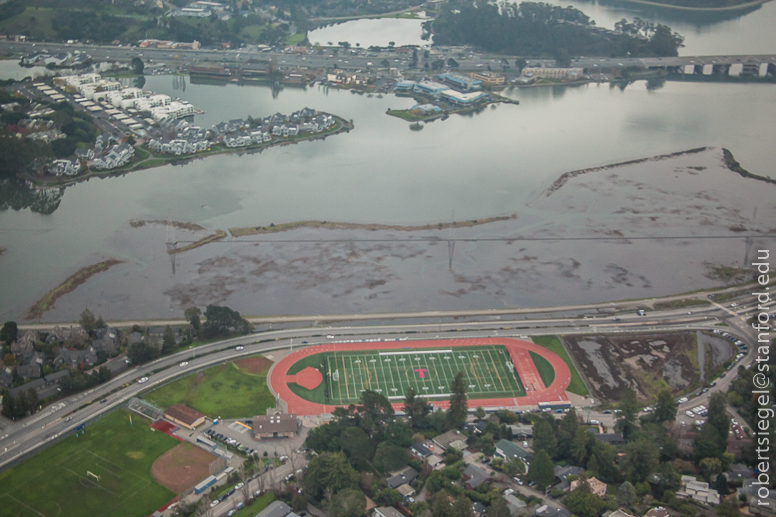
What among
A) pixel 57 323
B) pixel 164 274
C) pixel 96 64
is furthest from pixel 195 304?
pixel 96 64

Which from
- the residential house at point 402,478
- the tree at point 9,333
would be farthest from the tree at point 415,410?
the tree at point 9,333

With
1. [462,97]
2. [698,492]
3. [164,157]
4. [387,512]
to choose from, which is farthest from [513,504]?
[462,97]

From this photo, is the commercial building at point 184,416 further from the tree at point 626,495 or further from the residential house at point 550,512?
the tree at point 626,495

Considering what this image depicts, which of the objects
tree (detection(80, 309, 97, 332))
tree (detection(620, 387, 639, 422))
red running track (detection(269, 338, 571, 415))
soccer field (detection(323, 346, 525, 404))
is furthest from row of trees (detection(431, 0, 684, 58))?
tree (detection(80, 309, 97, 332))

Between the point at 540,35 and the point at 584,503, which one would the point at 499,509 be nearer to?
the point at 584,503

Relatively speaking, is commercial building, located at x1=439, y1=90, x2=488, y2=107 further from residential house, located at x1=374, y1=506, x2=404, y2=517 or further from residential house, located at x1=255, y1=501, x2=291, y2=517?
residential house, located at x1=255, y1=501, x2=291, y2=517
